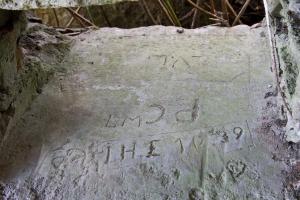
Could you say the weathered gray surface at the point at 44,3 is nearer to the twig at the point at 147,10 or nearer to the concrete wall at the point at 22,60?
the concrete wall at the point at 22,60

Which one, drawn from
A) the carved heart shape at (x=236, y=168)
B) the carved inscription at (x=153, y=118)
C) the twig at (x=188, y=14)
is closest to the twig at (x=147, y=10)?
the twig at (x=188, y=14)

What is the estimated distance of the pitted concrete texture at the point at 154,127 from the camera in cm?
117

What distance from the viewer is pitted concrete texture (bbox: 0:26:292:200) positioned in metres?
1.17

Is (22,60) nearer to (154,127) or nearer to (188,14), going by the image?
(154,127)

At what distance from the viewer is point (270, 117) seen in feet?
4.29

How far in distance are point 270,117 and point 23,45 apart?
30.0 inches

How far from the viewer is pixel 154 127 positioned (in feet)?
4.32

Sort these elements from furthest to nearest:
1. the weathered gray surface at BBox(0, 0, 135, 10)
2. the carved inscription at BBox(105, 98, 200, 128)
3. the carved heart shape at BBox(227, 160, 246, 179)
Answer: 1. the carved inscription at BBox(105, 98, 200, 128)
2. the carved heart shape at BBox(227, 160, 246, 179)
3. the weathered gray surface at BBox(0, 0, 135, 10)

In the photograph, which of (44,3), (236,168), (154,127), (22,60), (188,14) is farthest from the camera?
(188,14)

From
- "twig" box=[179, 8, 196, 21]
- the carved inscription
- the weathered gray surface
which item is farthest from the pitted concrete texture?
"twig" box=[179, 8, 196, 21]

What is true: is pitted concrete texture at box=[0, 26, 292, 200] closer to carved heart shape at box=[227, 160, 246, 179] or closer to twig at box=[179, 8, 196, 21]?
carved heart shape at box=[227, 160, 246, 179]

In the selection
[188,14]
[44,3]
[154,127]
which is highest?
[44,3]

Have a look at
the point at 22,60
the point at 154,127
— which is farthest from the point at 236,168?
the point at 22,60

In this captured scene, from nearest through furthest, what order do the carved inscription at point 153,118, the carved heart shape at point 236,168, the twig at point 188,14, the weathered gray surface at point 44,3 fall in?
1. the weathered gray surface at point 44,3
2. the carved heart shape at point 236,168
3. the carved inscription at point 153,118
4. the twig at point 188,14
